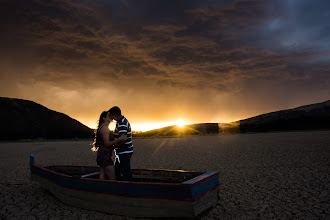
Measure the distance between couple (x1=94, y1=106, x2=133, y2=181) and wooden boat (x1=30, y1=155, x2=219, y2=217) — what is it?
646 mm

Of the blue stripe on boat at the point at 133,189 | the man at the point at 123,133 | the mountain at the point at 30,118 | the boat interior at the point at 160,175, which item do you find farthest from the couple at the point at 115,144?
the mountain at the point at 30,118

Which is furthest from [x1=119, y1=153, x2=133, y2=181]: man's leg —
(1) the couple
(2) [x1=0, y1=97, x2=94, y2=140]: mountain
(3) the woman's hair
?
(2) [x1=0, y1=97, x2=94, y2=140]: mountain

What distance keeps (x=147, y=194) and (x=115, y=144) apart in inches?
63.9

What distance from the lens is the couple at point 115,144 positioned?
6.48m

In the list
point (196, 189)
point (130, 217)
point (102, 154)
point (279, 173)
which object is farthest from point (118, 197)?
point (279, 173)

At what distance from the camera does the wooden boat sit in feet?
17.9

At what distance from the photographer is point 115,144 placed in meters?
6.57

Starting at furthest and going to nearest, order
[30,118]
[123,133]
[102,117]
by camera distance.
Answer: [30,118]
[102,117]
[123,133]

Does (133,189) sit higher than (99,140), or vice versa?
(99,140)

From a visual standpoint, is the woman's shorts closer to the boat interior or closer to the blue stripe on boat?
the blue stripe on boat

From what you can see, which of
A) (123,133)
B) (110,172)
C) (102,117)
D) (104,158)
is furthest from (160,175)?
(102,117)

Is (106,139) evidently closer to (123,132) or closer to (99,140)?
(99,140)

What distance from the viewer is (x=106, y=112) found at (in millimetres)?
7035

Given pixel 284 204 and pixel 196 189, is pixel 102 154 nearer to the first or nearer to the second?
pixel 196 189
